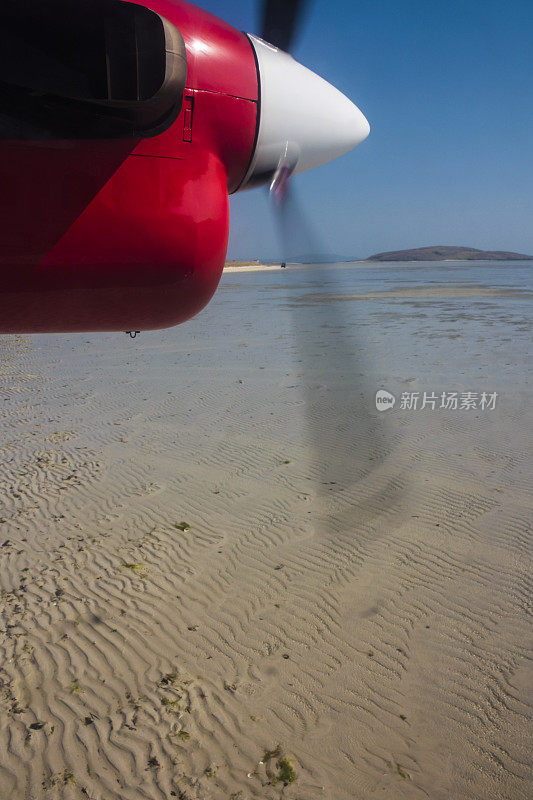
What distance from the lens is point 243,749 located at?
10.4ft

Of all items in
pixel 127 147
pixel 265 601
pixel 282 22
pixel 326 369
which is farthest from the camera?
pixel 326 369

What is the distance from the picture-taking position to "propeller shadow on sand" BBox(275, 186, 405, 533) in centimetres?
571

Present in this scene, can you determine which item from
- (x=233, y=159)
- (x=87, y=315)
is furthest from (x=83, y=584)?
(x=233, y=159)

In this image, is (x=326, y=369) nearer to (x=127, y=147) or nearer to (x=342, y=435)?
(x=342, y=435)

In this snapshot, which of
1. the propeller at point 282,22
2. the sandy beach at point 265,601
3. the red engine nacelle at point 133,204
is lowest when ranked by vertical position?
the sandy beach at point 265,601

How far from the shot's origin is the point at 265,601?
4.45 metres

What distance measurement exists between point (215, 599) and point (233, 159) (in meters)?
3.35

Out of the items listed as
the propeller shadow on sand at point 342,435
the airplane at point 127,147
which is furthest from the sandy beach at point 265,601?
the airplane at point 127,147

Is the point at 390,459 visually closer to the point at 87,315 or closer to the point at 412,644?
the point at 412,644

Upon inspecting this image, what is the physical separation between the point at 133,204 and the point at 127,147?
269 mm

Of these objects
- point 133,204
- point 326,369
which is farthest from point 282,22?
point 326,369

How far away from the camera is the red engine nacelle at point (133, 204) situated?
2.58 metres

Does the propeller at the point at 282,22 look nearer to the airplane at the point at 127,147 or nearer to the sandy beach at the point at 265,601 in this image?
the airplane at the point at 127,147

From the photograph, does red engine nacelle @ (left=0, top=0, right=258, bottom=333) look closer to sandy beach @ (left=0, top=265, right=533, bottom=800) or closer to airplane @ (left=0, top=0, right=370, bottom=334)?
airplane @ (left=0, top=0, right=370, bottom=334)
